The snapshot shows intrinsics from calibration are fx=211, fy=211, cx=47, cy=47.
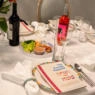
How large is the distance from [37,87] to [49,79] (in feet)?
0.25

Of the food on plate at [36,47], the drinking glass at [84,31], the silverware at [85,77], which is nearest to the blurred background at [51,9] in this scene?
the drinking glass at [84,31]

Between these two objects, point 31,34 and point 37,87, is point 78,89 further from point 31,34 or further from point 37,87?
point 31,34

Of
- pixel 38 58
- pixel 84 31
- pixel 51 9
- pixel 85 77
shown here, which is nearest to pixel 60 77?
pixel 85 77

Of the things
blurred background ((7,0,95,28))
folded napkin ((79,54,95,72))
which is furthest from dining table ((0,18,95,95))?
blurred background ((7,0,95,28))

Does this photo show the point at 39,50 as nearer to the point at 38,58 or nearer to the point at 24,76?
the point at 38,58

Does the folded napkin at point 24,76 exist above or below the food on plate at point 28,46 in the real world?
below

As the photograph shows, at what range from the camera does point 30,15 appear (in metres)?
2.56

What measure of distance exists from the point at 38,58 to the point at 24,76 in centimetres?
24

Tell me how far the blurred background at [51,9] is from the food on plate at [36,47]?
0.71m

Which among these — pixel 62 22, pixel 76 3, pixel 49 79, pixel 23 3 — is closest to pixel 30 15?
pixel 23 3

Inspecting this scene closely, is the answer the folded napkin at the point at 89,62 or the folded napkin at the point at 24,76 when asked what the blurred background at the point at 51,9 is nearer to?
the folded napkin at the point at 89,62

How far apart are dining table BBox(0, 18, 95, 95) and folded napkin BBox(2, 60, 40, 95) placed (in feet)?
0.04

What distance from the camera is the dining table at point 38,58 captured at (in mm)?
894

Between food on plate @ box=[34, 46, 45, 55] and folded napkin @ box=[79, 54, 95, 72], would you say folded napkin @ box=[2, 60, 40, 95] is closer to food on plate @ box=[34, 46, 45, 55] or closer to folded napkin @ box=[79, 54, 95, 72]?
food on plate @ box=[34, 46, 45, 55]
